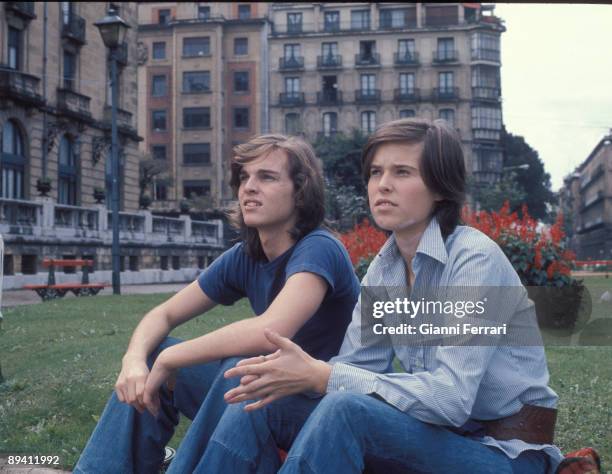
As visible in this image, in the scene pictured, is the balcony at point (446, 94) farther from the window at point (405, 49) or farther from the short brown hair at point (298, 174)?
the short brown hair at point (298, 174)

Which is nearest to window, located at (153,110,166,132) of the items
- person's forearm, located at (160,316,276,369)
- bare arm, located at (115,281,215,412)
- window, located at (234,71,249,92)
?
window, located at (234,71,249,92)

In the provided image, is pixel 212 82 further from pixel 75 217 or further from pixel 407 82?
pixel 75 217

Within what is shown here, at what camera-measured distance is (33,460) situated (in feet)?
8.12

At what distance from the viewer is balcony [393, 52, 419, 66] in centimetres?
935

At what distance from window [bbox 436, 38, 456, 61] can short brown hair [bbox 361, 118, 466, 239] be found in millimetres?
7188

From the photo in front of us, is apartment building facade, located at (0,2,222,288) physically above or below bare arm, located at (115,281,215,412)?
above

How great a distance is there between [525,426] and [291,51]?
7260 mm

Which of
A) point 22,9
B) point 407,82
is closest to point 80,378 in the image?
point 407,82

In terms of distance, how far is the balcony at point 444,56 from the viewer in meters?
8.73

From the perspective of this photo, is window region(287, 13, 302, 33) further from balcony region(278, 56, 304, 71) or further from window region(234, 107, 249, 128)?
window region(234, 107, 249, 128)

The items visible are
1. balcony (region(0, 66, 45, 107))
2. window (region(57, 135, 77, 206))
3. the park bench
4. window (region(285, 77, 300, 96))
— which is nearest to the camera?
window (region(285, 77, 300, 96))

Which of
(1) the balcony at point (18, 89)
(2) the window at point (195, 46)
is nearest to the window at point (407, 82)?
(2) the window at point (195, 46)

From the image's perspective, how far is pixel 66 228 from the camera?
48.0 feet

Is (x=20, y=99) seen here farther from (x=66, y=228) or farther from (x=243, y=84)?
(x=243, y=84)
